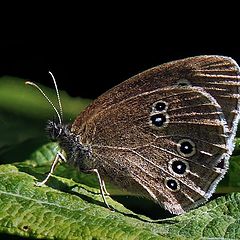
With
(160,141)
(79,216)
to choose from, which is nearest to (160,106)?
(160,141)

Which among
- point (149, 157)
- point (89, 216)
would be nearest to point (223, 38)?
point (149, 157)

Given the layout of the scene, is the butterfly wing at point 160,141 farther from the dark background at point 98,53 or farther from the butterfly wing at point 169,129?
the dark background at point 98,53

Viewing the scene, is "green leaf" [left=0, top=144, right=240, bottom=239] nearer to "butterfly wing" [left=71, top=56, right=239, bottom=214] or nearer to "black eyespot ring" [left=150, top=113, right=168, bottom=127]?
"butterfly wing" [left=71, top=56, right=239, bottom=214]

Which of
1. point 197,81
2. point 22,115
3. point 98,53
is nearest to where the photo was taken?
point 197,81

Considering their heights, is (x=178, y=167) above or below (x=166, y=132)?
below

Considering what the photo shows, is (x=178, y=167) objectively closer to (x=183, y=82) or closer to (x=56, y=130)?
(x=183, y=82)

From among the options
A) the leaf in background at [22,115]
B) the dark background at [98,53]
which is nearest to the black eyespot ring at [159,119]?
the leaf in background at [22,115]

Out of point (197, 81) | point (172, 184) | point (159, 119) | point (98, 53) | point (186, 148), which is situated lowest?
point (172, 184)

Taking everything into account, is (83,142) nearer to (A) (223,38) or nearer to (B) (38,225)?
(B) (38,225)
